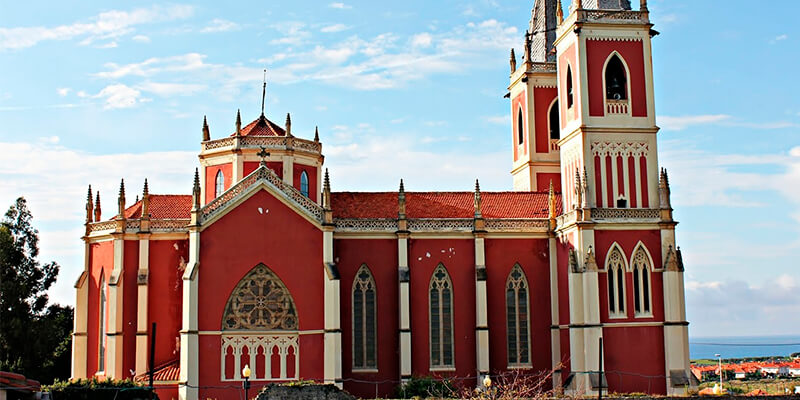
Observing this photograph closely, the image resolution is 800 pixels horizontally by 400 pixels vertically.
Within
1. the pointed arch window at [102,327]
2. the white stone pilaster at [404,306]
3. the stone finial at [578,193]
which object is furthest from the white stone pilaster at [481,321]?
the pointed arch window at [102,327]

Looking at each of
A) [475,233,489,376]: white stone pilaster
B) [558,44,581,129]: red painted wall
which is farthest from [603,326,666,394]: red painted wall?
[558,44,581,129]: red painted wall

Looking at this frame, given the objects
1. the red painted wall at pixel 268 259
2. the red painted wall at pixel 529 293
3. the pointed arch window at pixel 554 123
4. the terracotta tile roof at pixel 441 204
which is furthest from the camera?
the pointed arch window at pixel 554 123

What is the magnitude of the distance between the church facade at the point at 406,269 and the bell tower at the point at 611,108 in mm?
95

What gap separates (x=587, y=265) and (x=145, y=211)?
2095cm

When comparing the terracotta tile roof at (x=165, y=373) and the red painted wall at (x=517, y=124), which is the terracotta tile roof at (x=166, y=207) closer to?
the terracotta tile roof at (x=165, y=373)

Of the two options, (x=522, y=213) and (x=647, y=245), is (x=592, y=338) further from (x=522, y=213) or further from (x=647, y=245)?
(x=522, y=213)

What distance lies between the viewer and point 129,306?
43.6 m

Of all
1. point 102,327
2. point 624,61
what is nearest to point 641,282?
point 624,61

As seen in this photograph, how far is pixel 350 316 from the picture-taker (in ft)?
144

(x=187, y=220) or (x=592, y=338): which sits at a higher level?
(x=187, y=220)

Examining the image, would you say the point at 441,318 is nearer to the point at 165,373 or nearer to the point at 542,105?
the point at 165,373

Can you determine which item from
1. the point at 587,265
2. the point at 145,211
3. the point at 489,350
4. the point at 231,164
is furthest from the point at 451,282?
the point at 145,211

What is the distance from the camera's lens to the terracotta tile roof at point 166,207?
45.1m

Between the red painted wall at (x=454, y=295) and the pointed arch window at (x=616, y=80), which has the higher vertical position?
the pointed arch window at (x=616, y=80)
